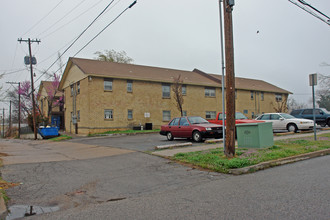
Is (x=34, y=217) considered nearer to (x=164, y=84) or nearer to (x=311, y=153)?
(x=311, y=153)

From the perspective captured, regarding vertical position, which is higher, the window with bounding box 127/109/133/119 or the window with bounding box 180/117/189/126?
the window with bounding box 127/109/133/119

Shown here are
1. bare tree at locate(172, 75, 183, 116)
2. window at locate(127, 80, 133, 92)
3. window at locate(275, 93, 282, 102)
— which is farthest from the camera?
window at locate(275, 93, 282, 102)

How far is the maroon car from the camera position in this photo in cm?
1468

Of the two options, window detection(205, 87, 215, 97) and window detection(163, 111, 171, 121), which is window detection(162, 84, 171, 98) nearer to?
window detection(163, 111, 171, 121)

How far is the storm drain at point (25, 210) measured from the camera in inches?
191

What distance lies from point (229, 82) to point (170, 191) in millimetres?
4248

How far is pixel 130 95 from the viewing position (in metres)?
28.3

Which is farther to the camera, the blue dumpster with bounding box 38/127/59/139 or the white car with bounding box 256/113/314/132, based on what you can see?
the blue dumpster with bounding box 38/127/59/139

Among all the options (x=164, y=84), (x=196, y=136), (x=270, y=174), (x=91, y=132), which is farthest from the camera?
(x=164, y=84)

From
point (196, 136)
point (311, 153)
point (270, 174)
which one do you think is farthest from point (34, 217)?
point (196, 136)

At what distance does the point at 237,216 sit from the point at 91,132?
23.1 metres

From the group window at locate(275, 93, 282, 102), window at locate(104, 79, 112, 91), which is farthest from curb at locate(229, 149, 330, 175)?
window at locate(275, 93, 282, 102)

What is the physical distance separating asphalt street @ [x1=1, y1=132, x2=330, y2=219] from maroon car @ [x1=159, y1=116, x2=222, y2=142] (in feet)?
18.9

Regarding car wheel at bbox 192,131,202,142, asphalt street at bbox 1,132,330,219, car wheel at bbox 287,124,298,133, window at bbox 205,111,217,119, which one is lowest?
asphalt street at bbox 1,132,330,219
